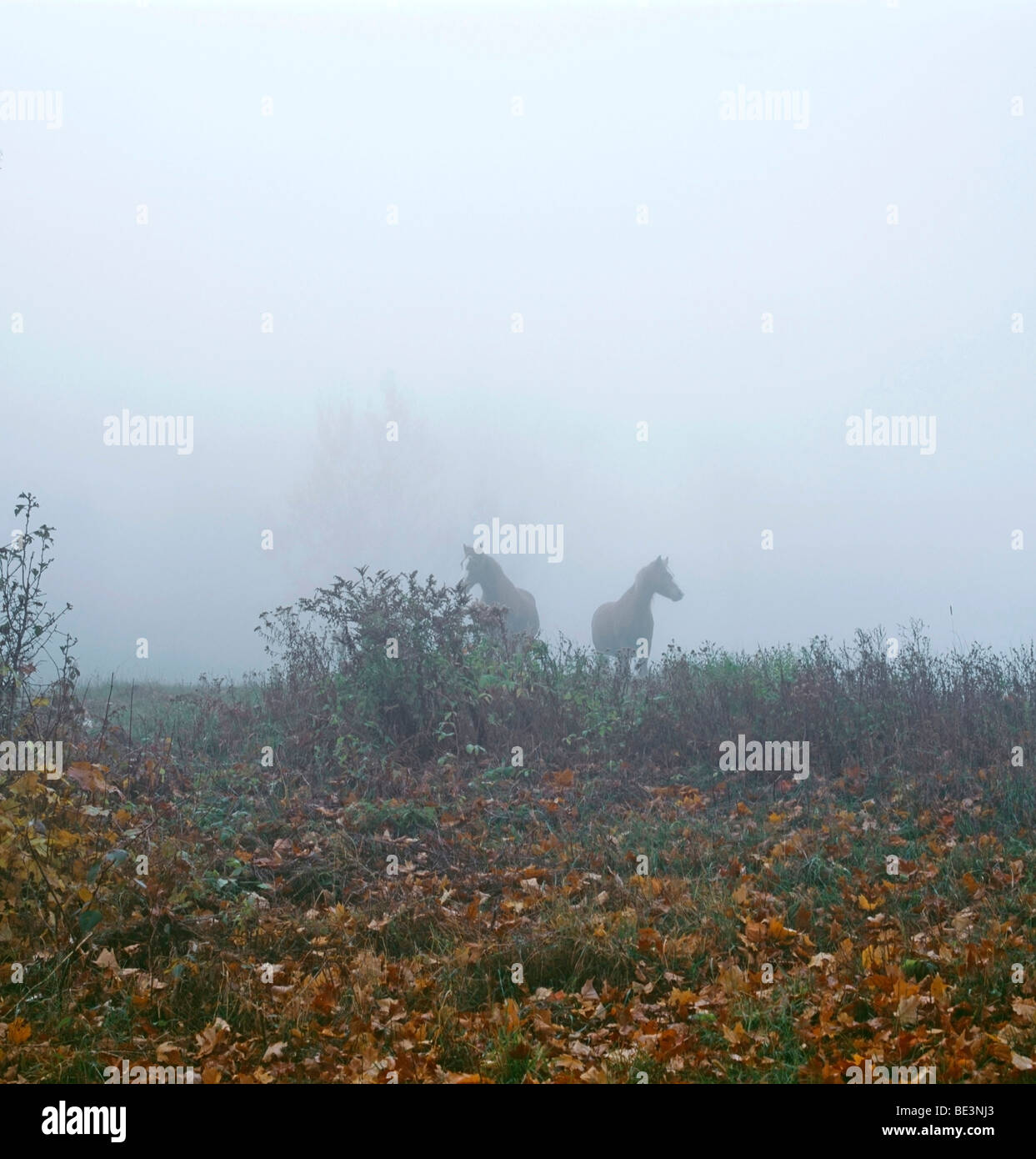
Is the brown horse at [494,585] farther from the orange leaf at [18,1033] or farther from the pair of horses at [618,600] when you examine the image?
the orange leaf at [18,1033]

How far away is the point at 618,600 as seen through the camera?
19.7 metres

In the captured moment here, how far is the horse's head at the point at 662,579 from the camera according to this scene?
1884 centimetres

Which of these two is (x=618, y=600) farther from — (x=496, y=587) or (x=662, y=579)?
(x=496, y=587)

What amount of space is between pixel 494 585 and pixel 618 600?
3.05 m

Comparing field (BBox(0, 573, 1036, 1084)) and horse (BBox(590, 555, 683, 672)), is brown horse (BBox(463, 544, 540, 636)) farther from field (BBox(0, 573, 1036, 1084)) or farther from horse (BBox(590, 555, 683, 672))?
field (BBox(0, 573, 1036, 1084))

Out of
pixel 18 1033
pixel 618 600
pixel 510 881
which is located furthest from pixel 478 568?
pixel 18 1033

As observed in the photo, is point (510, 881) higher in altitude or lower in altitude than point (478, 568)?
lower

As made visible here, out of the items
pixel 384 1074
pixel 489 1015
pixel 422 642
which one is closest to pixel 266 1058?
pixel 384 1074

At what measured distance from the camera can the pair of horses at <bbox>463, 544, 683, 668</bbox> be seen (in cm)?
1806

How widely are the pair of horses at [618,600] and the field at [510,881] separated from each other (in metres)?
7.04

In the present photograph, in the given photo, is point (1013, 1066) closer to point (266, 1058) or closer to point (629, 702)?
point (266, 1058)

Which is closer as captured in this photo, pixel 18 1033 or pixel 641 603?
pixel 18 1033

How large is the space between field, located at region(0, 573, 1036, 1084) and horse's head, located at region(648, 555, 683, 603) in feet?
25.9

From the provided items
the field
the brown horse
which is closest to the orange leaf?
the field
